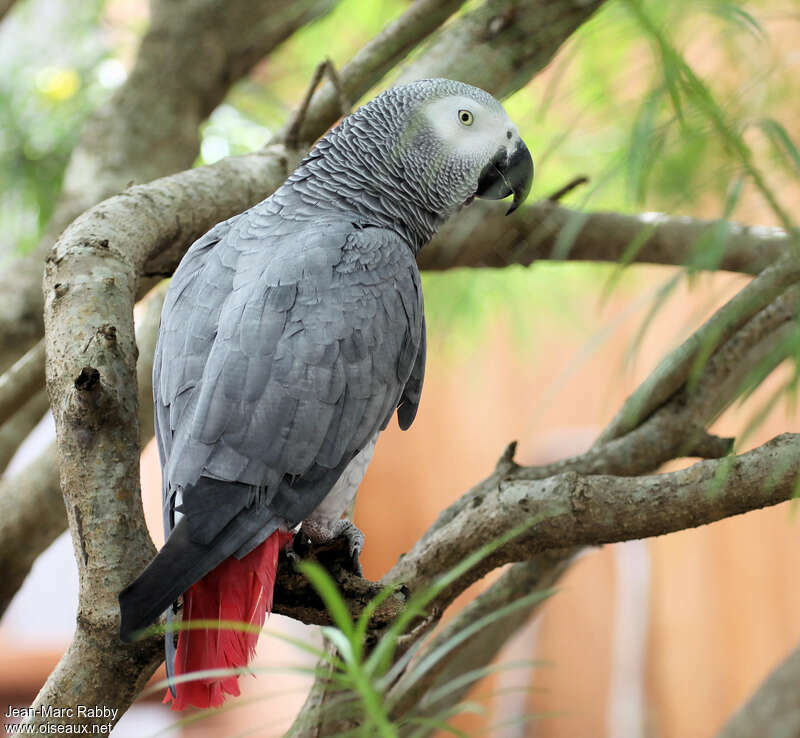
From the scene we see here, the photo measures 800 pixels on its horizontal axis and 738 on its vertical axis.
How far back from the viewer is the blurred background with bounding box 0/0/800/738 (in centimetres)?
171

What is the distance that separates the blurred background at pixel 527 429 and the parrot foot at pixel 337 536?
438 millimetres

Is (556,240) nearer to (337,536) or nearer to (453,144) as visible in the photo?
(453,144)

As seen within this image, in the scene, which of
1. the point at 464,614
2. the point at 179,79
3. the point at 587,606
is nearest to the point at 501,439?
the point at 587,606

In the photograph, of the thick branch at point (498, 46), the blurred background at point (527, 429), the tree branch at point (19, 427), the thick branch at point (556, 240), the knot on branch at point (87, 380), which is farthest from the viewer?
the blurred background at point (527, 429)

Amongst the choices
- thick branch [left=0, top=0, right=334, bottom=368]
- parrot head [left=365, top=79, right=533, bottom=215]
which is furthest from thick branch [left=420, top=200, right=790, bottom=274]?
thick branch [left=0, top=0, right=334, bottom=368]

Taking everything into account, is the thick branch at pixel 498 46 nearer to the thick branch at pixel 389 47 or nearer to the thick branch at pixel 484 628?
the thick branch at pixel 389 47

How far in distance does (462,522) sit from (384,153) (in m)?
0.42

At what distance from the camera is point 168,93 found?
60.7 inches

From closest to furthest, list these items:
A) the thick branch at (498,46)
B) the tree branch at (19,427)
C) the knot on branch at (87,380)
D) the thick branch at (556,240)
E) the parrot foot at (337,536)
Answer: the knot on branch at (87,380), the parrot foot at (337,536), the thick branch at (498,46), the thick branch at (556,240), the tree branch at (19,427)

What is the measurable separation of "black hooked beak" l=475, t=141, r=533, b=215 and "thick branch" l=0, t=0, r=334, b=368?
1.79 ft

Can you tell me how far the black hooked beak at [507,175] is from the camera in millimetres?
1020

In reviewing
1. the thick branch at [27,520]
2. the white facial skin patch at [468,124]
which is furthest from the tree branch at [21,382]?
the white facial skin patch at [468,124]

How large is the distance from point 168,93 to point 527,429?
3.68 feet

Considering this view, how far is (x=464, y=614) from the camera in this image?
3.32ft
